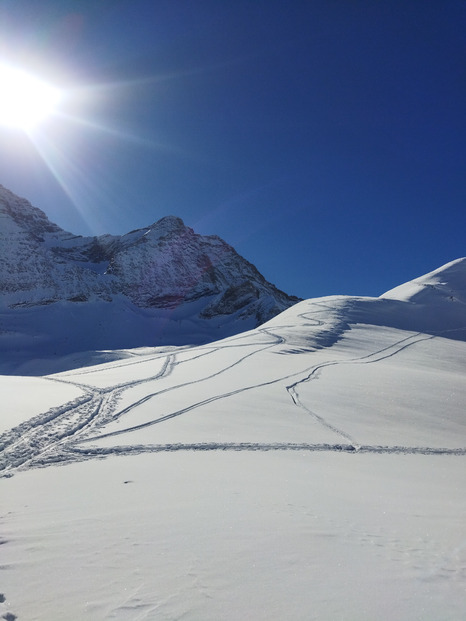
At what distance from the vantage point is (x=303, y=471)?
22.9 feet

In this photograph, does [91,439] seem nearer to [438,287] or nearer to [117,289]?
[438,287]

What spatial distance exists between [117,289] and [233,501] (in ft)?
340

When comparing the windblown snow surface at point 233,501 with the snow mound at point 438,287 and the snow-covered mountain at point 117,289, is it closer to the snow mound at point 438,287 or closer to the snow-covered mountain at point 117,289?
the snow mound at point 438,287

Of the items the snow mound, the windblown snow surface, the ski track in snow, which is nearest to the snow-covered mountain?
the snow mound

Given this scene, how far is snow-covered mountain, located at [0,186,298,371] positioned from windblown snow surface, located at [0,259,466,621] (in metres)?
50.5

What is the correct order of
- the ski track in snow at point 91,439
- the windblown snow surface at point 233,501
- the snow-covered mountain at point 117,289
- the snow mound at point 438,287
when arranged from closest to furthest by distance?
1. the windblown snow surface at point 233,501
2. the ski track in snow at point 91,439
3. the snow mound at point 438,287
4. the snow-covered mountain at point 117,289

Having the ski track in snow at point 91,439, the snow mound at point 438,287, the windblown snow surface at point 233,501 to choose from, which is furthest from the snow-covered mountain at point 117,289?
the windblown snow surface at point 233,501

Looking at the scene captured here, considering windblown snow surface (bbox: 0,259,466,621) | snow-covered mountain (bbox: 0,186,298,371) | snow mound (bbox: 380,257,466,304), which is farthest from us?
snow-covered mountain (bbox: 0,186,298,371)

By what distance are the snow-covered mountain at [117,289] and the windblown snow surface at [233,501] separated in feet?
166

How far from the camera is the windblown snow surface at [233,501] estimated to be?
9.60ft

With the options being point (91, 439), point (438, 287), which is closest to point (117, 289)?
point (438, 287)

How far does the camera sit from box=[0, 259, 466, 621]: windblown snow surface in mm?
2926

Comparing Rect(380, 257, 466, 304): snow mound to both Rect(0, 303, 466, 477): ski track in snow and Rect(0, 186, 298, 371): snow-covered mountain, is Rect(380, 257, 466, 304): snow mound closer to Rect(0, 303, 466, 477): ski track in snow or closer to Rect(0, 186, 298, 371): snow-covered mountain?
Rect(0, 186, 298, 371): snow-covered mountain

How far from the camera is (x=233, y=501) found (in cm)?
502
